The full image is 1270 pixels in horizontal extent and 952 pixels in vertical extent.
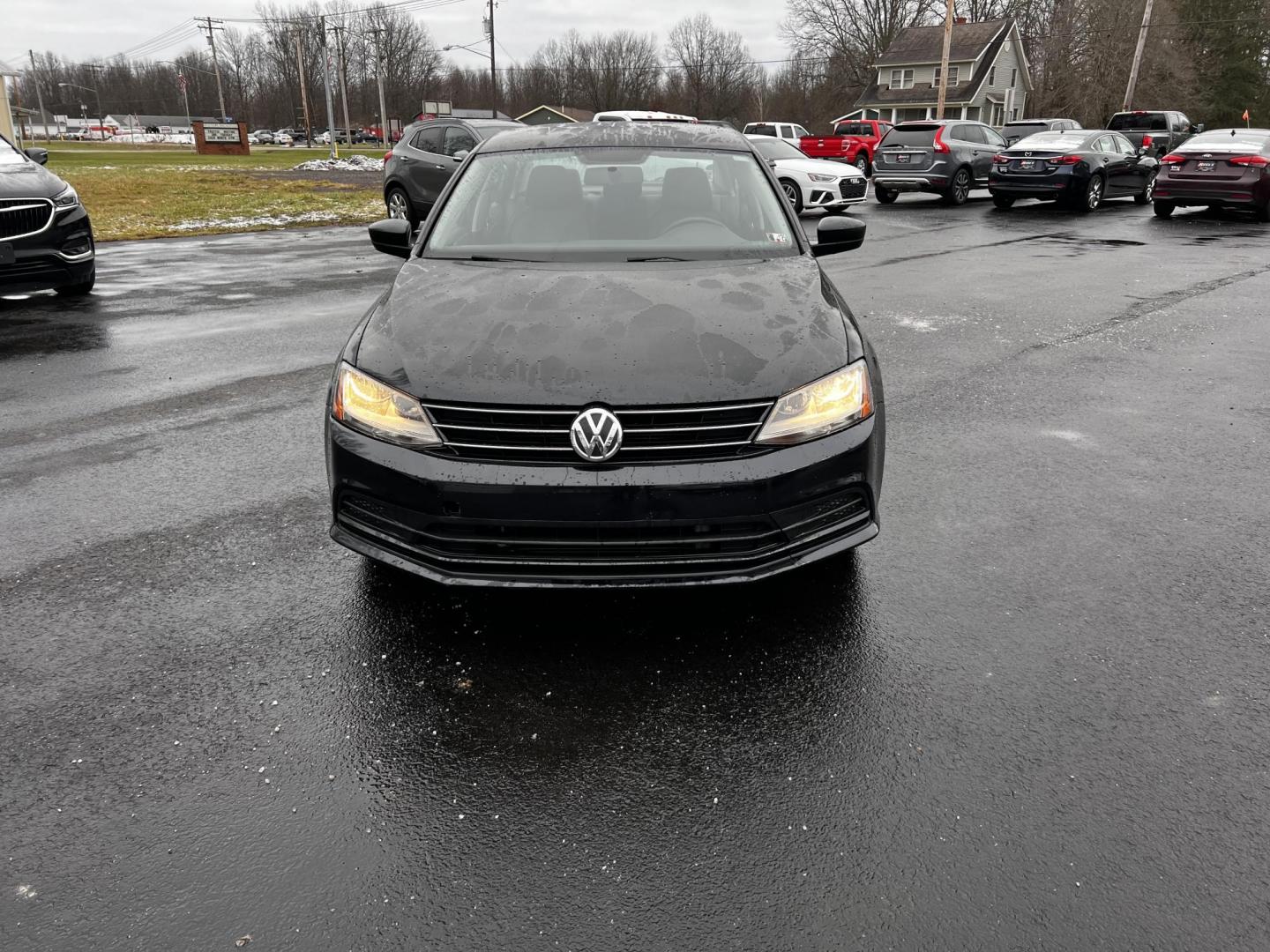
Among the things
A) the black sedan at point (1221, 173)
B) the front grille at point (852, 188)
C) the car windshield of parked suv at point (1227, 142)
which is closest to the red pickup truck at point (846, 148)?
the front grille at point (852, 188)

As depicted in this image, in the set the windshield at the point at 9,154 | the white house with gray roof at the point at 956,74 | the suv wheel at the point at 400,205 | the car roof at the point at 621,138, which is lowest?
the suv wheel at the point at 400,205

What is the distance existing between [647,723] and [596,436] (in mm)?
862

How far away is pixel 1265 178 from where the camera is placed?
16359 millimetres

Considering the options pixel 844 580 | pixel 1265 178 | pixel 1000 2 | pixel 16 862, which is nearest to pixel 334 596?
pixel 16 862

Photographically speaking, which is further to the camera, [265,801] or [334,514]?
[334,514]

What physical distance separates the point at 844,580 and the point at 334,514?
6.25 feet

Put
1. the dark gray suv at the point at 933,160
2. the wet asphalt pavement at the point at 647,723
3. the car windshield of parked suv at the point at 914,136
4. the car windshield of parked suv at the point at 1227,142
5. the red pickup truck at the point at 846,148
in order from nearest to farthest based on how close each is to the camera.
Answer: the wet asphalt pavement at the point at 647,723 < the car windshield of parked suv at the point at 1227,142 < the dark gray suv at the point at 933,160 < the car windshield of parked suv at the point at 914,136 < the red pickup truck at the point at 846,148

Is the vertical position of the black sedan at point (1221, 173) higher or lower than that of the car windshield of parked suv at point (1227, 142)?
lower

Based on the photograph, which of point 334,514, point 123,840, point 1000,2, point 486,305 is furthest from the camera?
point 1000,2

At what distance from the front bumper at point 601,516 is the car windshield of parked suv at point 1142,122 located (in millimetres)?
30432

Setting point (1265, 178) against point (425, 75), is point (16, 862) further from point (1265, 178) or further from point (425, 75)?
point (425, 75)

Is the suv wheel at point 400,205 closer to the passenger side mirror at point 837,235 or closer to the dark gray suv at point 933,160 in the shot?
the dark gray suv at point 933,160

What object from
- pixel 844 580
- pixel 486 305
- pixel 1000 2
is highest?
pixel 1000 2

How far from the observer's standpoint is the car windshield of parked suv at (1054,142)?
18.6 meters
